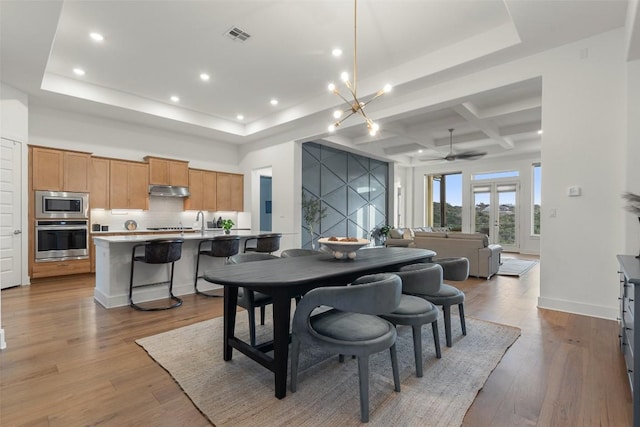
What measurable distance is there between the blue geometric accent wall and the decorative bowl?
5.19 m

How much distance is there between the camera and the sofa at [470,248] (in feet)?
18.0

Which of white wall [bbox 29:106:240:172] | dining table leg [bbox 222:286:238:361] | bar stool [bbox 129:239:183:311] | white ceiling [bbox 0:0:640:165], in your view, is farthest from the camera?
white wall [bbox 29:106:240:172]

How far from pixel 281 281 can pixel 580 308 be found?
11.8 ft

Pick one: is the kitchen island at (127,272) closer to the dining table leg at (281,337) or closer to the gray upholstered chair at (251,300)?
the gray upholstered chair at (251,300)

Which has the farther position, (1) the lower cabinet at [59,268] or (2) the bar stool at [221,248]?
(1) the lower cabinet at [59,268]

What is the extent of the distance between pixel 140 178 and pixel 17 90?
2255mm

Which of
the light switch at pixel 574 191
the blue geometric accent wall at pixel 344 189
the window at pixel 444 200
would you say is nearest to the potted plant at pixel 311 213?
the blue geometric accent wall at pixel 344 189

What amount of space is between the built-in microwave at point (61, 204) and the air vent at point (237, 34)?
414 centimetres

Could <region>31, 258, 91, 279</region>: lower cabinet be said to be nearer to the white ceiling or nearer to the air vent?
the white ceiling

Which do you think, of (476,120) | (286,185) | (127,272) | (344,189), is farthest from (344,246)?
(344,189)

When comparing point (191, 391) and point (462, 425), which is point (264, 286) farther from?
point (462, 425)

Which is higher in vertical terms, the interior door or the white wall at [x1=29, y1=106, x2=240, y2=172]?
the white wall at [x1=29, y1=106, x2=240, y2=172]

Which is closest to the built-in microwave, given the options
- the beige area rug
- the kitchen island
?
the kitchen island

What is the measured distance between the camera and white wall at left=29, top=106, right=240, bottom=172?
221 inches
